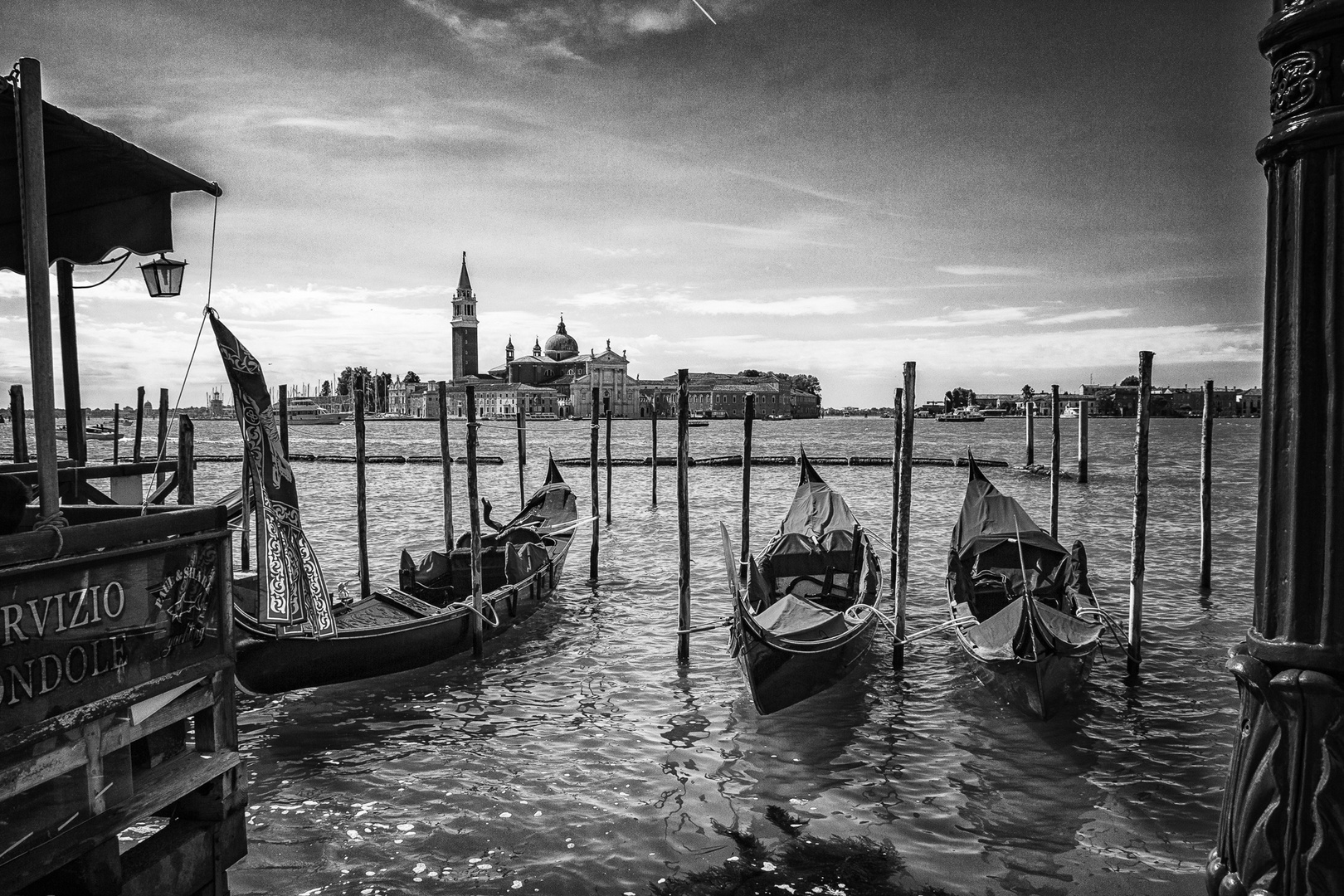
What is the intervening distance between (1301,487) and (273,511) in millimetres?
5337

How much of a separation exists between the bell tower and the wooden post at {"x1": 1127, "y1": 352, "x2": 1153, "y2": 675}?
10190cm

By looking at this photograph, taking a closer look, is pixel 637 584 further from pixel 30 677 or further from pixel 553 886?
pixel 30 677

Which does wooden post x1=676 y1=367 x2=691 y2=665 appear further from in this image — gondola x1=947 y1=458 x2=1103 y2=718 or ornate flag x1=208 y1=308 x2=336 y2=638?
ornate flag x1=208 y1=308 x2=336 y2=638

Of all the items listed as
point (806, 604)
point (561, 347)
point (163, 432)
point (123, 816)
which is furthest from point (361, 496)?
point (561, 347)

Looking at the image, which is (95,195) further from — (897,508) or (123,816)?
(897,508)

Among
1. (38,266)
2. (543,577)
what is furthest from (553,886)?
(543,577)

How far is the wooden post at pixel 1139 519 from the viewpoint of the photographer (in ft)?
23.2

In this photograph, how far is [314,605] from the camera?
19.4 ft

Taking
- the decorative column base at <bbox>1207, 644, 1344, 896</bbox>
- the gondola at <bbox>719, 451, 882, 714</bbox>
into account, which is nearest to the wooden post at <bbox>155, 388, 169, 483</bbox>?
the gondola at <bbox>719, 451, 882, 714</bbox>

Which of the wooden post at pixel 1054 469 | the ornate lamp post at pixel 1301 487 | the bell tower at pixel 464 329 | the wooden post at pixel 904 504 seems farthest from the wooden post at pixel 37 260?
the bell tower at pixel 464 329

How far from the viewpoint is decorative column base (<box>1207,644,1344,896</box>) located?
4.17 ft

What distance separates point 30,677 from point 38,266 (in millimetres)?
1277

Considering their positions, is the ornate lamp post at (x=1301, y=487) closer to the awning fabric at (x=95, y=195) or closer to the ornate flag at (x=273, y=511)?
the awning fabric at (x=95, y=195)

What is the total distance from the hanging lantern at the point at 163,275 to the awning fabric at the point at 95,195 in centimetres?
60
